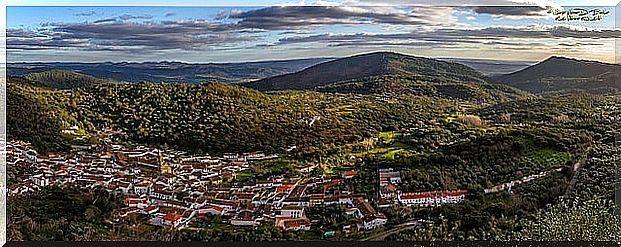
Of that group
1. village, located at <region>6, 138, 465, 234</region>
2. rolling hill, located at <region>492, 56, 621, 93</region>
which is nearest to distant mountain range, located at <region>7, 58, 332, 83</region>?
village, located at <region>6, 138, 465, 234</region>

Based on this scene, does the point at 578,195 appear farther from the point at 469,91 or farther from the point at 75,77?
the point at 75,77

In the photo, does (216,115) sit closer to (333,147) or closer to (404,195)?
(333,147)

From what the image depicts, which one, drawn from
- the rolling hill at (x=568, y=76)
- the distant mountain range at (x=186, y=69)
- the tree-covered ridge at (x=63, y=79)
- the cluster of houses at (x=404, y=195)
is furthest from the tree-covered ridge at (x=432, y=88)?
the tree-covered ridge at (x=63, y=79)

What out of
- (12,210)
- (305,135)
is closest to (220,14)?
(305,135)

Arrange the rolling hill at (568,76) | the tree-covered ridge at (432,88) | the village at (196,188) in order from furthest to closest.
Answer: the tree-covered ridge at (432,88) < the rolling hill at (568,76) < the village at (196,188)

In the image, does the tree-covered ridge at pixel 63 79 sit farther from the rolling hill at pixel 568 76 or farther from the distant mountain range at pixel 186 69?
the rolling hill at pixel 568 76

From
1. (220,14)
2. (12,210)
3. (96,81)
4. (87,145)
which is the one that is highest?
(220,14)

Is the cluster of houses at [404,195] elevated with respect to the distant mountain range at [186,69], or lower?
lower

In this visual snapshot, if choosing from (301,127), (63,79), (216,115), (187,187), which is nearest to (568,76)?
(301,127)
